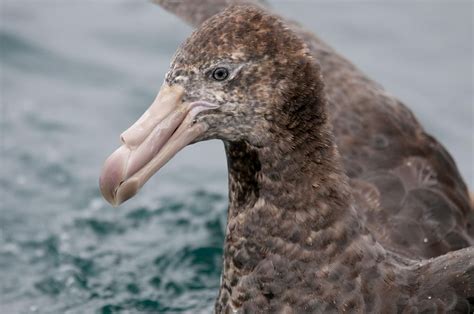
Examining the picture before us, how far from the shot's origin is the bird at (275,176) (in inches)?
149

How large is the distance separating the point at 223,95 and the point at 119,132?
4.75 meters

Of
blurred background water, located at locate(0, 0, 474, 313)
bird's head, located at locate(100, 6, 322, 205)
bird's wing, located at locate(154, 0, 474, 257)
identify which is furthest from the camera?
blurred background water, located at locate(0, 0, 474, 313)

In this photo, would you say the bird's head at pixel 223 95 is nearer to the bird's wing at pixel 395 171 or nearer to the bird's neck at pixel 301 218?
the bird's neck at pixel 301 218

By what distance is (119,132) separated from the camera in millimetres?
8477

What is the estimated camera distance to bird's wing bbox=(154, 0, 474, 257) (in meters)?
4.86

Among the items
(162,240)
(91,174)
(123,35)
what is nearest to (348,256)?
(162,240)

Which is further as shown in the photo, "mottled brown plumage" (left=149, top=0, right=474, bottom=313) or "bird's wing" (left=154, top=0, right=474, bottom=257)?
"bird's wing" (left=154, top=0, right=474, bottom=257)

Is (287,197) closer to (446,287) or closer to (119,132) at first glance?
(446,287)

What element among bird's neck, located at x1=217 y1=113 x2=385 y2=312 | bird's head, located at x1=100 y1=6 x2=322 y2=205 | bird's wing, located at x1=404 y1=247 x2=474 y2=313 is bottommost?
bird's wing, located at x1=404 y1=247 x2=474 y2=313

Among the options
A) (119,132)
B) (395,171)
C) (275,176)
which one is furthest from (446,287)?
(119,132)

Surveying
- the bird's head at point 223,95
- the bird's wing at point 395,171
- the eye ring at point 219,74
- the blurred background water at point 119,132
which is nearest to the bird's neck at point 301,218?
the bird's head at point 223,95

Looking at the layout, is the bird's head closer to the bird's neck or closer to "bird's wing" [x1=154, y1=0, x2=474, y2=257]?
the bird's neck

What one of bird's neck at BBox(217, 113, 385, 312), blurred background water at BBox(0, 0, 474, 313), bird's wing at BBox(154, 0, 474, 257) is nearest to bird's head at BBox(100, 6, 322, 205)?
bird's neck at BBox(217, 113, 385, 312)

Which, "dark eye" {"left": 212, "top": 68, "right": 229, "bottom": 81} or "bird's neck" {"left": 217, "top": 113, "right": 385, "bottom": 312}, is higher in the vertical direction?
"dark eye" {"left": 212, "top": 68, "right": 229, "bottom": 81}
